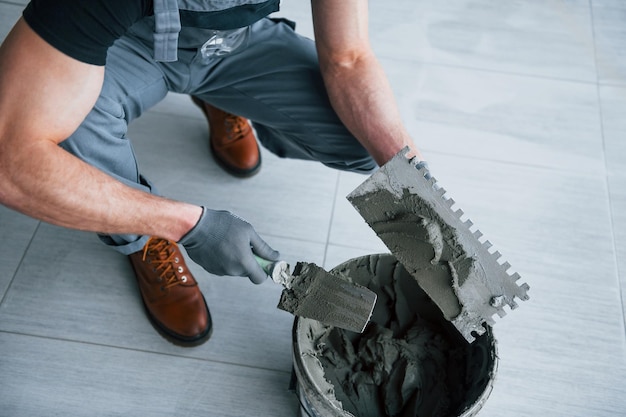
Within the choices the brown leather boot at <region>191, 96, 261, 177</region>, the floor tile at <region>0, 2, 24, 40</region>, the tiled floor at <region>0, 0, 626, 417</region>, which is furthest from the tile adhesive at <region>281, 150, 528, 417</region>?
the floor tile at <region>0, 2, 24, 40</region>

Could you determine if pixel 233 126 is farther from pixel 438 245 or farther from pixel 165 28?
pixel 438 245

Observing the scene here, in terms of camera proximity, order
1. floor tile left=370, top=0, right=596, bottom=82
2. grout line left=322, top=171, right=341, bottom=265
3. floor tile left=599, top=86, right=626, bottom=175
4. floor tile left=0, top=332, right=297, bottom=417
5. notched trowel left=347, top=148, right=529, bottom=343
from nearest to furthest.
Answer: notched trowel left=347, top=148, right=529, bottom=343 → floor tile left=0, top=332, right=297, bottom=417 → grout line left=322, top=171, right=341, bottom=265 → floor tile left=599, top=86, right=626, bottom=175 → floor tile left=370, top=0, right=596, bottom=82

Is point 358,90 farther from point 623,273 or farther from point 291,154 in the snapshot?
point 623,273

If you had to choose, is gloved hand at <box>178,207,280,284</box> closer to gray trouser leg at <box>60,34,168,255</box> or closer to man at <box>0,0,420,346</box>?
man at <box>0,0,420,346</box>

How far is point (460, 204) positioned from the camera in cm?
182

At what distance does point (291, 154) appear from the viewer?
1724mm

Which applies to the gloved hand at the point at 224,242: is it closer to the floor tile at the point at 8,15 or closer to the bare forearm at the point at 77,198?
the bare forearm at the point at 77,198

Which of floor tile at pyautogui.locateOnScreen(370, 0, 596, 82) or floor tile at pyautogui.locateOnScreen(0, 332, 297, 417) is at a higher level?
floor tile at pyautogui.locateOnScreen(370, 0, 596, 82)

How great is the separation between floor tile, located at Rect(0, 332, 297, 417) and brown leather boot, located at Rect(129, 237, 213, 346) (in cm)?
6

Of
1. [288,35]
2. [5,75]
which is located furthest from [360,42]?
[5,75]

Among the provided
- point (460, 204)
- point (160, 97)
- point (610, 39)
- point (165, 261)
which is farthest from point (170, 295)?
point (610, 39)

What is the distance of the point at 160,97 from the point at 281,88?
28 cm

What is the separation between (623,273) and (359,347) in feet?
2.67

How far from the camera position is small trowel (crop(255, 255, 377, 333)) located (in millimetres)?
1203
